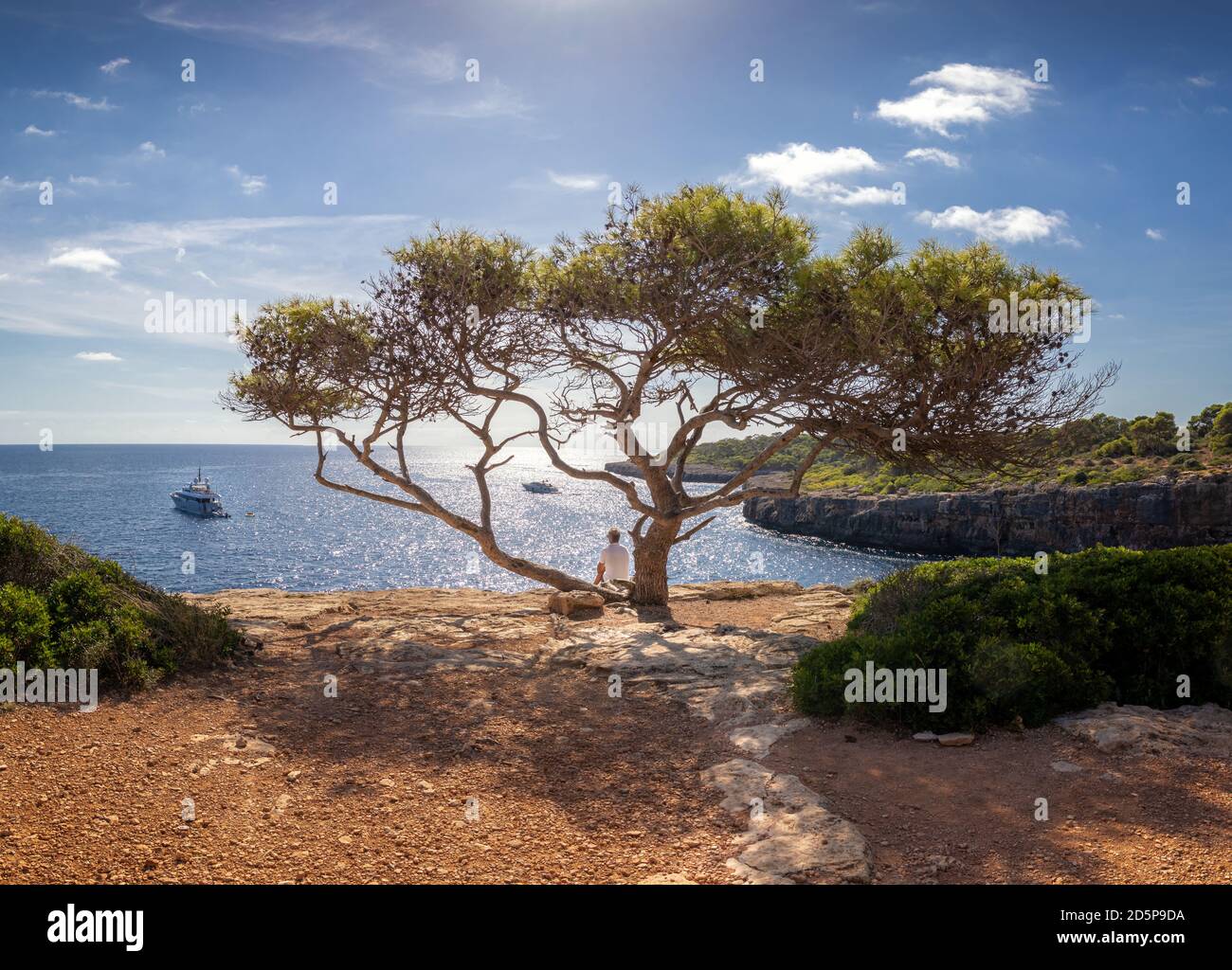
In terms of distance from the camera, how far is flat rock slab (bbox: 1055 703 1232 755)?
6859mm

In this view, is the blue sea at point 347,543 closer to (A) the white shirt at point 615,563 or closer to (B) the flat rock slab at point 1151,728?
(A) the white shirt at point 615,563

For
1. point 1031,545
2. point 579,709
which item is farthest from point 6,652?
point 1031,545

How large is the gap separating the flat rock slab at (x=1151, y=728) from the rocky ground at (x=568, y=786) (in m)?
0.03

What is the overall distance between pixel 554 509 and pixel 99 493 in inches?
2767

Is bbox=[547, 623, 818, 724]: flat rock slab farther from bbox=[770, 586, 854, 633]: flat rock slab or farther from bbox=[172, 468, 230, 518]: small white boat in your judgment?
bbox=[172, 468, 230, 518]: small white boat

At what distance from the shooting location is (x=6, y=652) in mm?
7797

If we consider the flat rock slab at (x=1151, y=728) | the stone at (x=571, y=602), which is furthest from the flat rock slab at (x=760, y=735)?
the stone at (x=571, y=602)

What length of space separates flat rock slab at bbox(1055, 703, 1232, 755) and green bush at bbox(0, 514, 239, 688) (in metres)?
A: 9.47

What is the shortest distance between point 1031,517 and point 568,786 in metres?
62.7

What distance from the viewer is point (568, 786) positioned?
654 centimetres

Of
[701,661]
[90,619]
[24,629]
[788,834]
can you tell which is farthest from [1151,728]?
[24,629]

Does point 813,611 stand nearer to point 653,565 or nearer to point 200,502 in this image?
point 653,565

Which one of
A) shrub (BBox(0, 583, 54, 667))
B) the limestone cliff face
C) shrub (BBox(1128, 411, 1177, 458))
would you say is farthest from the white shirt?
shrub (BBox(1128, 411, 1177, 458))
